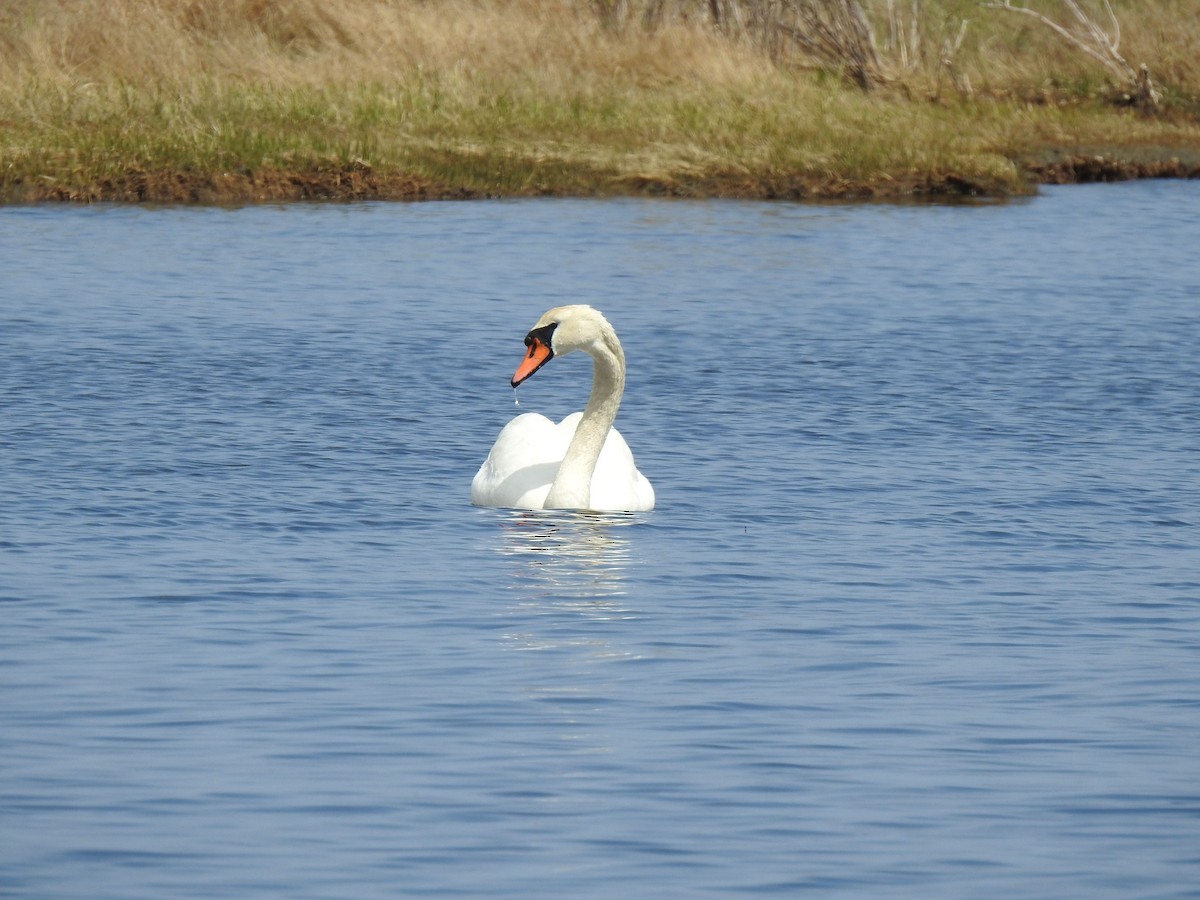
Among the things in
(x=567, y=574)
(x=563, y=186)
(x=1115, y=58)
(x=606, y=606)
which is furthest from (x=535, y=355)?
(x=1115, y=58)

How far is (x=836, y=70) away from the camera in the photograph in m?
31.9

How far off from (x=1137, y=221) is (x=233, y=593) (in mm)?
18409

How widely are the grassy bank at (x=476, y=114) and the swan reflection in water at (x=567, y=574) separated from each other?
1522 cm

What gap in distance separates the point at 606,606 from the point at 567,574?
66cm

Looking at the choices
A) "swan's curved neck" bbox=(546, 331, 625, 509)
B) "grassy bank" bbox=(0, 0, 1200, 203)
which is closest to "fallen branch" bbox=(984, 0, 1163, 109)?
"grassy bank" bbox=(0, 0, 1200, 203)

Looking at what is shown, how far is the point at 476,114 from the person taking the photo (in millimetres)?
27844

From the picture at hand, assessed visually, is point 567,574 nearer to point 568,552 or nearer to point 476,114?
point 568,552

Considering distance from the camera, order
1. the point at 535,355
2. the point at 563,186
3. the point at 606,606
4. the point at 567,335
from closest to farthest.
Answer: the point at 606,606
the point at 535,355
the point at 567,335
the point at 563,186

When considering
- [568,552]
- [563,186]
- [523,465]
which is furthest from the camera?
[563,186]

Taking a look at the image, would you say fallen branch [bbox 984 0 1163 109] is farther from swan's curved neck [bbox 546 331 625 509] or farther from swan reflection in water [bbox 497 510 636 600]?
swan reflection in water [bbox 497 510 636 600]

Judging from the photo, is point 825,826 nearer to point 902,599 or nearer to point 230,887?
point 230,887

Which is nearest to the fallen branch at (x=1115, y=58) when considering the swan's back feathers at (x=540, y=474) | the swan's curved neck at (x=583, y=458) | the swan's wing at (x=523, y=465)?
the swan's wing at (x=523, y=465)

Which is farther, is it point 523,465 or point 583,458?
point 523,465

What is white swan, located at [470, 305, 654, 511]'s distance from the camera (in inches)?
442
